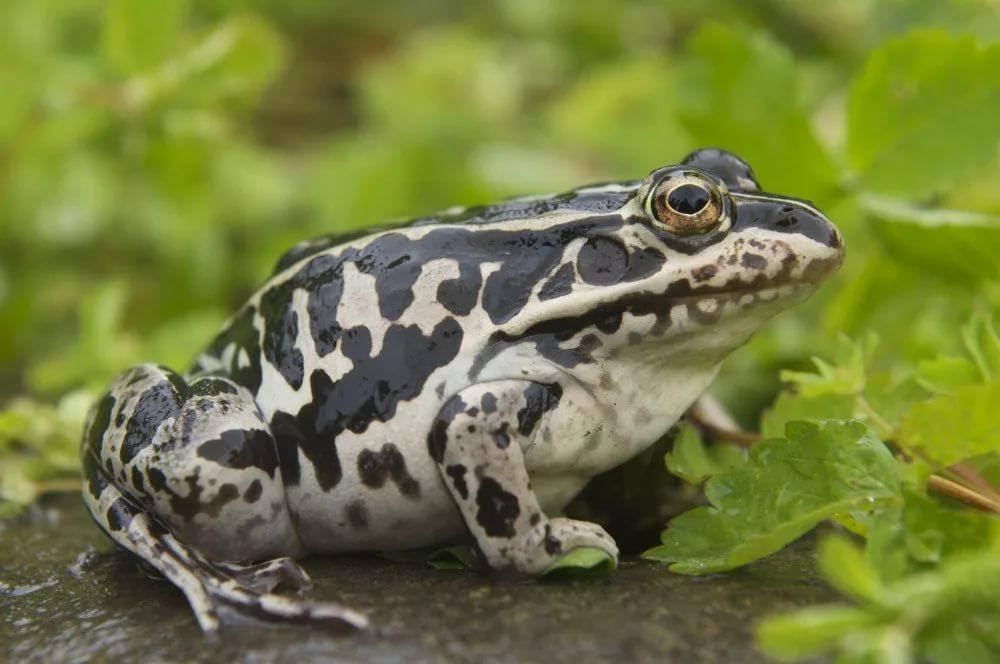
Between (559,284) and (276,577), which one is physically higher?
(559,284)

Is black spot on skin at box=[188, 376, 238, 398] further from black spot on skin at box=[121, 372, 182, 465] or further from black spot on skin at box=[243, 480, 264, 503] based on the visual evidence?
black spot on skin at box=[243, 480, 264, 503]

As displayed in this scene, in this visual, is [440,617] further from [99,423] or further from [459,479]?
[99,423]

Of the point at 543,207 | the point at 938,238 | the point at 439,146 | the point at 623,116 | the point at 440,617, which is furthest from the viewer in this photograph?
the point at 623,116

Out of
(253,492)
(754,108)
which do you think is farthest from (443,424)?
(754,108)

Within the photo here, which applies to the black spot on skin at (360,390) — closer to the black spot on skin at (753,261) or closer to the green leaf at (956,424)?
the black spot on skin at (753,261)

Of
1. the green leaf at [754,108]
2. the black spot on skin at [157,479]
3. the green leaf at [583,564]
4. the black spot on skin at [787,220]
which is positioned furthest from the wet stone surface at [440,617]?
the green leaf at [754,108]

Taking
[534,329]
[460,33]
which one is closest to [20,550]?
[534,329]

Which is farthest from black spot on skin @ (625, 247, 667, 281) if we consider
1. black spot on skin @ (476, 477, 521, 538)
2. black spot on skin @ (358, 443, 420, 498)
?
black spot on skin @ (358, 443, 420, 498)

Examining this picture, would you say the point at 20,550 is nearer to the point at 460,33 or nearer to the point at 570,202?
the point at 570,202
